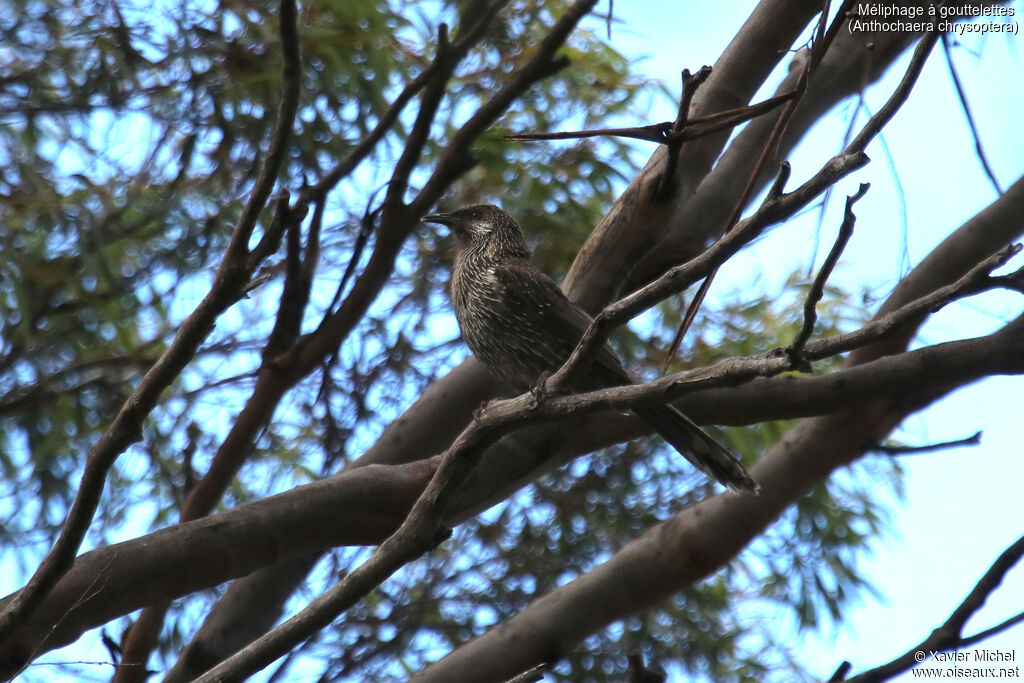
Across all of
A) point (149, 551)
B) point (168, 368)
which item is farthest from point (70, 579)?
point (168, 368)

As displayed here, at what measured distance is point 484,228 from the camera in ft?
19.0

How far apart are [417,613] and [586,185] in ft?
9.75

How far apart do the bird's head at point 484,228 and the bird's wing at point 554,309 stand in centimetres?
73

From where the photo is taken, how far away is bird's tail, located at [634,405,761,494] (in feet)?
13.3

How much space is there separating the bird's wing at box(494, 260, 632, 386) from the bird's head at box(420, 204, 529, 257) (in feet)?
2.39

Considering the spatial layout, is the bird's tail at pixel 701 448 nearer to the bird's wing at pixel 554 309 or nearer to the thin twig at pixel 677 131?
the bird's wing at pixel 554 309

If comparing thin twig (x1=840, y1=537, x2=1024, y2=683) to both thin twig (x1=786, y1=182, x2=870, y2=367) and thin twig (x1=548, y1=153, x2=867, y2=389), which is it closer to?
thin twig (x1=786, y1=182, x2=870, y2=367)

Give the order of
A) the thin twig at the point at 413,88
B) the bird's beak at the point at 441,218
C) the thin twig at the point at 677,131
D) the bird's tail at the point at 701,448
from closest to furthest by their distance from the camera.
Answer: the thin twig at the point at 677,131 < the bird's tail at the point at 701,448 < the thin twig at the point at 413,88 < the bird's beak at the point at 441,218

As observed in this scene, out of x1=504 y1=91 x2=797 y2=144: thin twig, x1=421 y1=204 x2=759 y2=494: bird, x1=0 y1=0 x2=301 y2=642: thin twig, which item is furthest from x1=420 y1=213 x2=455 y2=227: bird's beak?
x1=0 y1=0 x2=301 y2=642: thin twig

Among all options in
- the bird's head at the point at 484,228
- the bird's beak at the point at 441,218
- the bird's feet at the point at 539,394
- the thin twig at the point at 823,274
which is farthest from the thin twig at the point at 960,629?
the bird's beak at the point at 441,218

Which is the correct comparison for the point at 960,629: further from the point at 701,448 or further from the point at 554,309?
the point at 554,309

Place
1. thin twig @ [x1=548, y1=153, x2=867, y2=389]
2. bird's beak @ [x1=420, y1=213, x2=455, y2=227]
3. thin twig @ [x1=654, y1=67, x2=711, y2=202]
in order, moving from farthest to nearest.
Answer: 1. bird's beak @ [x1=420, y1=213, x2=455, y2=227]
2. thin twig @ [x1=654, y1=67, x2=711, y2=202]
3. thin twig @ [x1=548, y1=153, x2=867, y2=389]

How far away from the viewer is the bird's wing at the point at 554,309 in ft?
14.5

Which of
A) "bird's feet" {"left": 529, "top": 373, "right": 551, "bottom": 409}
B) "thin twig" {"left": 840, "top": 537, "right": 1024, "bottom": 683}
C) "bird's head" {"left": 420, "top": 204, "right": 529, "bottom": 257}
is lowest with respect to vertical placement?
"thin twig" {"left": 840, "top": 537, "right": 1024, "bottom": 683}
